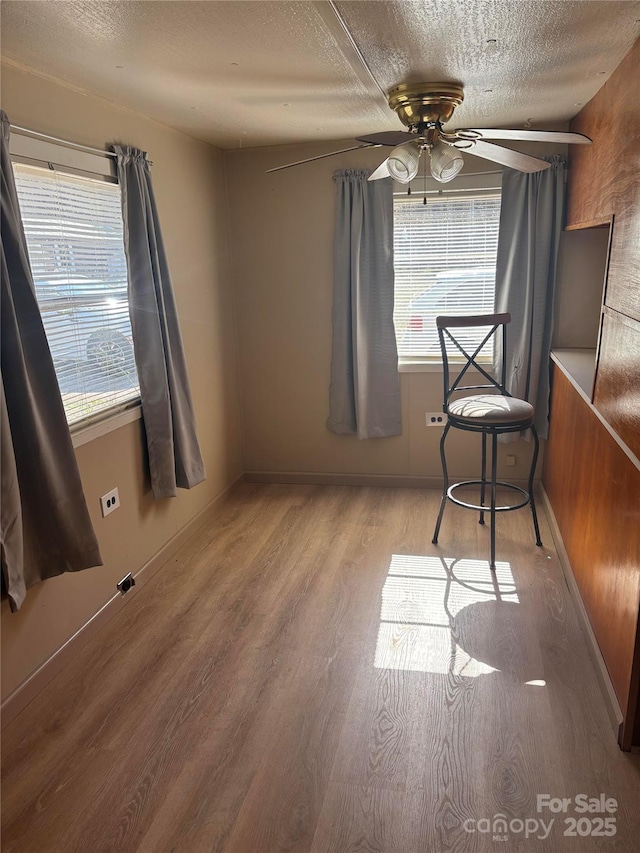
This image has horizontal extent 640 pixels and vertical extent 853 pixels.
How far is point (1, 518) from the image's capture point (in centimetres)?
219

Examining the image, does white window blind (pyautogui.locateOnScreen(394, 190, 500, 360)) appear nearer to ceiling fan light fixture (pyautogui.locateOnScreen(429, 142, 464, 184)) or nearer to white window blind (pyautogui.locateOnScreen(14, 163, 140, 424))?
ceiling fan light fixture (pyautogui.locateOnScreen(429, 142, 464, 184))

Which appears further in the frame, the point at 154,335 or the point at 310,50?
the point at 154,335

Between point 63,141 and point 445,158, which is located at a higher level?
point 63,141

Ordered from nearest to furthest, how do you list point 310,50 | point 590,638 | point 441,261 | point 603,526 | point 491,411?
1. point 310,50
2. point 603,526
3. point 590,638
4. point 491,411
5. point 441,261

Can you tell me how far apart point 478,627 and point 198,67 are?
2657mm

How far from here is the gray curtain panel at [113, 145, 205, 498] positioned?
121 inches

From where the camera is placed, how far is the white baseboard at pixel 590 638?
2.20 meters

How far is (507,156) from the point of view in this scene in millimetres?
2572

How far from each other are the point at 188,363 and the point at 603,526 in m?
2.53

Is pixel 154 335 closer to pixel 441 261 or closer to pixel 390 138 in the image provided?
pixel 390 138

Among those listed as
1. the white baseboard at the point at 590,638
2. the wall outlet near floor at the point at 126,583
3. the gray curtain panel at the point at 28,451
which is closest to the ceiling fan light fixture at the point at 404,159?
the gray curtain panel at the point at 28,451

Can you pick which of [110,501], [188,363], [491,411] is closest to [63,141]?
[188,363]

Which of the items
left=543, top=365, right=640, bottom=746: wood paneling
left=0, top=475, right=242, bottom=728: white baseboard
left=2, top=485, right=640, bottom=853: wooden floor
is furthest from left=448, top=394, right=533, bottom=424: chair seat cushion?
left=0, top=475, right=242, bottom=728: white baseboard

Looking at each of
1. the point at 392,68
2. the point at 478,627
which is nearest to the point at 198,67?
the point at 392,68
